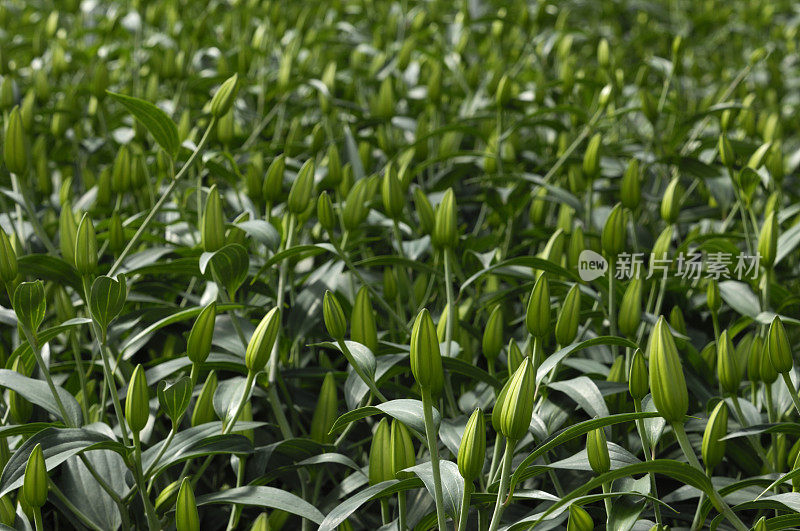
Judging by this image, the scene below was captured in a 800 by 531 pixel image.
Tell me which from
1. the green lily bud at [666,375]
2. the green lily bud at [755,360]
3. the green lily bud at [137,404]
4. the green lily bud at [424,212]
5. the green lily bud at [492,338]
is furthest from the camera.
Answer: the green lily bud at [424,212]

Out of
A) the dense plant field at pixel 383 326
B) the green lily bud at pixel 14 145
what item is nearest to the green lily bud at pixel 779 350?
the dense plant field at pixel 383 326

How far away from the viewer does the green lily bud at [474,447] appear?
0.57 m

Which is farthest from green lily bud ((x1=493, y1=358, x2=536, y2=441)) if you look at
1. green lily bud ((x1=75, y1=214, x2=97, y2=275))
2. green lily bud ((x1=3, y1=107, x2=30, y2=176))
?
green lily bud ((x1=3, y1=107, x2=30, y2=176))

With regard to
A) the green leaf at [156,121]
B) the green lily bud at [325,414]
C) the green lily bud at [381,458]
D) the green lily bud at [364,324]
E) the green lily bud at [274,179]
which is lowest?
the green lily bud at [325,414]

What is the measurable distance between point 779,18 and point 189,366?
3291mm

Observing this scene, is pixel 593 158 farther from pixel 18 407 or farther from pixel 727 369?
pixel 18 407

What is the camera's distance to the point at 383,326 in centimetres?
110

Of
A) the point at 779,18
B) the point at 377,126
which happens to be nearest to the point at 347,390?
the point at 377,126

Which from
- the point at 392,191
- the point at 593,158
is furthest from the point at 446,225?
the point at 593,158

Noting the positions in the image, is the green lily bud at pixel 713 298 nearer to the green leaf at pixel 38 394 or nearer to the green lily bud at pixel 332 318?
the green lily bud at pixel 332 318

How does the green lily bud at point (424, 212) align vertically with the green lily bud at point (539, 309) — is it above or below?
below

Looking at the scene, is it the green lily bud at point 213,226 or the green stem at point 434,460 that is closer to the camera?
the green stem at point 434,460

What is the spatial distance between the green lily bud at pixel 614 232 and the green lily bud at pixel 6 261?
0.58m

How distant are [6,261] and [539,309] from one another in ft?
1.58
